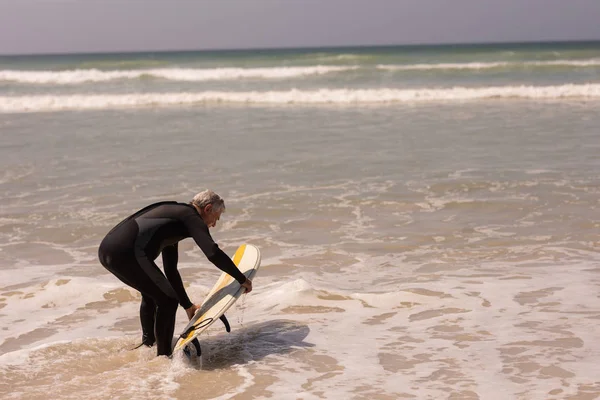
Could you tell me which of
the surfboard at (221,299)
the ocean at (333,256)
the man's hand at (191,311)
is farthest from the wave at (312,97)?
the man's hand at (191,311)

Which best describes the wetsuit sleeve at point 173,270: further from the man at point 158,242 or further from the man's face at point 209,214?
the man's face at point 209,214

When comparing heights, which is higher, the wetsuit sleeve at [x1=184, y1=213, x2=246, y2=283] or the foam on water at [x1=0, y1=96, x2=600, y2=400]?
the wetsuit sleeve at [x1=184, y1=213, x2=246, y2=283]

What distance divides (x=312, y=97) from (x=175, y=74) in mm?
14060

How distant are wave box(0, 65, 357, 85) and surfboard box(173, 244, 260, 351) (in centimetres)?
3220

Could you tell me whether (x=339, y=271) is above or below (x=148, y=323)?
below

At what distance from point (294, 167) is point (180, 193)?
2.39 m

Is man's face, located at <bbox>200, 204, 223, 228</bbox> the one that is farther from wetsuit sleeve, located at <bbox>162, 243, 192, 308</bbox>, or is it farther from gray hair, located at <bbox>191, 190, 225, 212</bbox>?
wetsuit sleeve, located at <bbox>162, 243, 192, 308</bbox>

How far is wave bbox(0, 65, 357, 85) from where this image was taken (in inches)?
1495

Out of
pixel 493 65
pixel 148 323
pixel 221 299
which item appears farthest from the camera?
pixel 493 65

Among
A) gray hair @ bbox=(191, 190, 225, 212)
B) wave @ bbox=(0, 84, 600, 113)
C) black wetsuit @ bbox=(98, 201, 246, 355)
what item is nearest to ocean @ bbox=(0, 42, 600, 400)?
black wetsuit @ bbox=(98, 201, 246, 355)

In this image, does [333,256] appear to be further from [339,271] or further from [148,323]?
[148,323]

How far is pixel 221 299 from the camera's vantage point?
507 centimetres

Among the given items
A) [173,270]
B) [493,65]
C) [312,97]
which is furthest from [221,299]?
[493,65]


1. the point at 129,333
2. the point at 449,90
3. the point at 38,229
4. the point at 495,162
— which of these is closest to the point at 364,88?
the point at 449,90
